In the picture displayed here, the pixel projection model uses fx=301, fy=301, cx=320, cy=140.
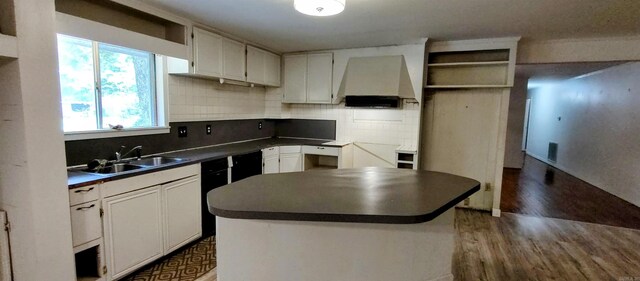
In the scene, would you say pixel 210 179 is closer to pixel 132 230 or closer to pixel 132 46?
pixel 132 230

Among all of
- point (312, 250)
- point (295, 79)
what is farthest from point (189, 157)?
point (295, 79)

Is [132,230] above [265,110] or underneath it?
underneath

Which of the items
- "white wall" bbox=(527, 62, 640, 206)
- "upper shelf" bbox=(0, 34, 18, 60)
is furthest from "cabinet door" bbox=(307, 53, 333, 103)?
"white wall" bbox=(527, 62, 640, 206)

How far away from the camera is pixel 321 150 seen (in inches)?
160

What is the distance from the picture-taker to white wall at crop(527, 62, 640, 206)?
450cm

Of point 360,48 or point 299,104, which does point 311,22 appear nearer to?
point 360,48

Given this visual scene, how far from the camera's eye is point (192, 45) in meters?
2.98

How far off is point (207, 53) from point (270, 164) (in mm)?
1545

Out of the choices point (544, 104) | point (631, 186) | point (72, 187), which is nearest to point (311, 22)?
point (72, 187)

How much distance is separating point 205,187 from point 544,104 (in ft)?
31.4

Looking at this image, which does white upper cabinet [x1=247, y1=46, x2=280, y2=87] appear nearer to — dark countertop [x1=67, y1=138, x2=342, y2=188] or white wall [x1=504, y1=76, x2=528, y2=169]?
dark countertop [x1=67, y1=138, x2=342, y2=188]

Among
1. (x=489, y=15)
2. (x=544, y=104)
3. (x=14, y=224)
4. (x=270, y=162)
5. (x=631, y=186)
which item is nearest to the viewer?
(x=14, y=224)

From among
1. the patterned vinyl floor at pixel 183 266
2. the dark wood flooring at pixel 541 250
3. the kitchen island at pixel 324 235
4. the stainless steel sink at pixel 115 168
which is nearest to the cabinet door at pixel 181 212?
the patterned vinyl floor at pixel 183 266

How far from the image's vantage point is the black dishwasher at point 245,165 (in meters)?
3.29
